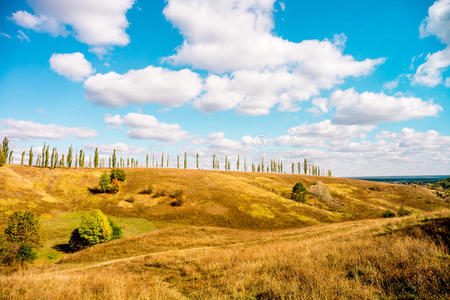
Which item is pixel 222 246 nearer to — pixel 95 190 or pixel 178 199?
pixel 178 199

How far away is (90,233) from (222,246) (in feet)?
71.1

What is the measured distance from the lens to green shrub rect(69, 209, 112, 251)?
3316 centimetres

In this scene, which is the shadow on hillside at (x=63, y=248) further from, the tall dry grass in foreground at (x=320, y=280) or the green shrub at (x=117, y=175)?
the green shrub at (x=117, y=175)

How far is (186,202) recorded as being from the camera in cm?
6462

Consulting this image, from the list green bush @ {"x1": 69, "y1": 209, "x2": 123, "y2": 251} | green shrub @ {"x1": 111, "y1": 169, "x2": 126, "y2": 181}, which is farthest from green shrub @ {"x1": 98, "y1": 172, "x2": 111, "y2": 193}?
green bush @ {"x1": 69, "y1": 209, "x2": 123, "y2": 251}

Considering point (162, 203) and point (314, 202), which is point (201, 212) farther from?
point (314, 202)

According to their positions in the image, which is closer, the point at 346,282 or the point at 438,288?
the point at 438,288

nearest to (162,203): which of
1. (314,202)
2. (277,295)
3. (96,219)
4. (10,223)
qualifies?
(96,219)

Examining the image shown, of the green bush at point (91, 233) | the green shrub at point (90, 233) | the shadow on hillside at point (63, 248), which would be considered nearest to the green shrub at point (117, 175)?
Answer: the shadow on hillside at point (63, 248)

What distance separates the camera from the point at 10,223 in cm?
2781

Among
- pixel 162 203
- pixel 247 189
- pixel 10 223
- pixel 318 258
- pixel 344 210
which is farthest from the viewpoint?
pixel 247 189

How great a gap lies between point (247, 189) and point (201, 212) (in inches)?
1049

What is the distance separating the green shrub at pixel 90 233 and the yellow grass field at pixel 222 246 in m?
2.27

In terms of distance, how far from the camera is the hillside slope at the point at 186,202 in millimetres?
54325
